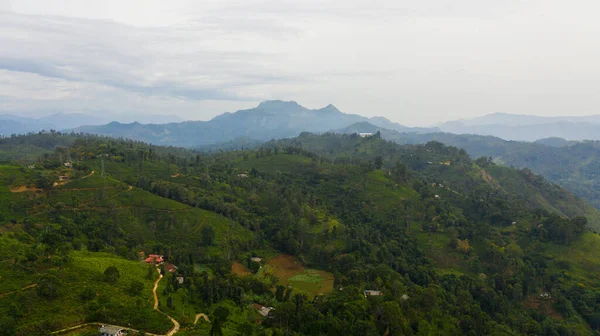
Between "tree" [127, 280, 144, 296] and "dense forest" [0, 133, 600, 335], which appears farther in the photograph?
"tree" [127, 280, 144, 296]

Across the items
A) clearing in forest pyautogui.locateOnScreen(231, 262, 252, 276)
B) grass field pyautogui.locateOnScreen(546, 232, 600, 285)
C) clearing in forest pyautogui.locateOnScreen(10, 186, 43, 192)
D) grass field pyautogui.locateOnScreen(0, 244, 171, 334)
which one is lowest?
grass field pyautogui.locateOnScreen(546, 232, 600, 285)

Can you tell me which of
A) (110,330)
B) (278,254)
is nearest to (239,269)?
(278,254)

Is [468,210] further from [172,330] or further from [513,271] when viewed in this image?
[172,330]

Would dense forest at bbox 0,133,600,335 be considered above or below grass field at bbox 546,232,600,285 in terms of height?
above

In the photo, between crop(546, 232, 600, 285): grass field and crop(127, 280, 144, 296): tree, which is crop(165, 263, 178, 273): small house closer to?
crop(127, 280, 144, 296): tree

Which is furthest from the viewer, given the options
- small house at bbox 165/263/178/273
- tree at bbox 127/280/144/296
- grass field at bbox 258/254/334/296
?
grass field at bbox 258/254/334/296

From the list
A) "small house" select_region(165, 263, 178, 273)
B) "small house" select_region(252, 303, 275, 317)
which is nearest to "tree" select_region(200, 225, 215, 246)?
"small house" select_region(165, 263, 178, 273)

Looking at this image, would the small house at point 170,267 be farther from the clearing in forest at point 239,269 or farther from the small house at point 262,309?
the small house at point 262,309

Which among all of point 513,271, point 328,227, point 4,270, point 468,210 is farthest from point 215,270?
point 468,210

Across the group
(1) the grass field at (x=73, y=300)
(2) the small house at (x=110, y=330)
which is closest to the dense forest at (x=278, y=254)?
(1) the grass field at (x=73, y=300)

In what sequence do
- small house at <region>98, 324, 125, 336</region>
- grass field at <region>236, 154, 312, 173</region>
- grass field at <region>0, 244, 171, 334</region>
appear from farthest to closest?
grass field at <region>236, 154, 312, 173</region> < grass field at <region>0, 244, 171, 334</region> < small house at <region>98, 324, 125, 336</region>
